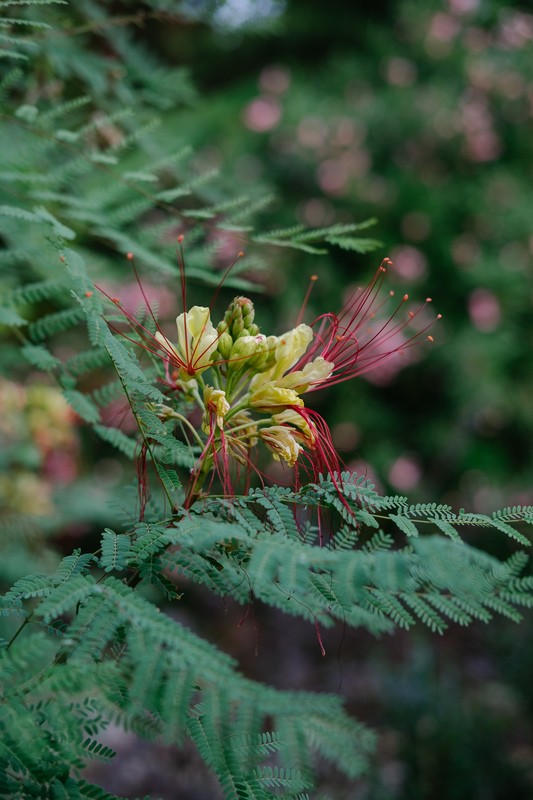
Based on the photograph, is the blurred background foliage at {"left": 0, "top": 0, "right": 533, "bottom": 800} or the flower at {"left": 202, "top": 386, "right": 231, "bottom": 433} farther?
the blurred background foliage at {"left": 0, "top": 0, "right": 533, "bottom": 800}

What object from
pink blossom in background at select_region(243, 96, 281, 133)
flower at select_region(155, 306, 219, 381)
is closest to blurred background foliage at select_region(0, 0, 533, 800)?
pink blossom in background at select_region(243, 96, 281, 133)

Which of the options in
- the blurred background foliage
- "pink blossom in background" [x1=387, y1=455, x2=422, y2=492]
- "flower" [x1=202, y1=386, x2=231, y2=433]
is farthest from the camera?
"pink blossom in background" [x1=387, y1=455, x2=422, y2=492]

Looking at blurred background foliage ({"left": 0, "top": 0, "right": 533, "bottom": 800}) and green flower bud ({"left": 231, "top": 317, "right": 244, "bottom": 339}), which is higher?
green flower bud ({"left": 231, "top": 317, "right": 244, "bottom": 339})

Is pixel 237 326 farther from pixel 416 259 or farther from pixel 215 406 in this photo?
pixel 416 259

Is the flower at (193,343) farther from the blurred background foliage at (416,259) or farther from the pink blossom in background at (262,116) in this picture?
the pink blossom in background at (262,116)

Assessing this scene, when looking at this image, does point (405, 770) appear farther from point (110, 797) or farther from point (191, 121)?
point (191, 121)

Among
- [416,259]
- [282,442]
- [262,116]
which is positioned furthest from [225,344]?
[262,116]

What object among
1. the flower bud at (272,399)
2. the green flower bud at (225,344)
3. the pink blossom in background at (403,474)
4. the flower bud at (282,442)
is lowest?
the pink blossom in background at (403,474)

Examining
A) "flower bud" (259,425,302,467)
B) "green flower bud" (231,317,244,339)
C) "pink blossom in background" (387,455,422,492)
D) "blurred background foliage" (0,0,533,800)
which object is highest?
"green flower bud" (231,317,244,339)

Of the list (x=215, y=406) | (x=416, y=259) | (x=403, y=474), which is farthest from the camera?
(x=403, y=474)

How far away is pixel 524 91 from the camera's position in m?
4.11

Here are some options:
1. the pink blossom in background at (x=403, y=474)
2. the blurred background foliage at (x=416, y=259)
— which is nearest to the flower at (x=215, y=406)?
the blurred background foliage at (x=416, y=259)

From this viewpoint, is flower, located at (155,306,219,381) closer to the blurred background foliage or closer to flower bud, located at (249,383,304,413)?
flower bud, located at (249,383,304,413)

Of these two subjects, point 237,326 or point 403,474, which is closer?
point 237,326
